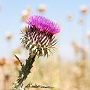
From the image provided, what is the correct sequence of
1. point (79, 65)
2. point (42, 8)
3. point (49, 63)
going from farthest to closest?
point (79, 65) → point (42, 8) → point (49, 63)

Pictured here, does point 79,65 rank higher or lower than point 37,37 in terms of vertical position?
higher

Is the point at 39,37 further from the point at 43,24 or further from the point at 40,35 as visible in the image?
the point at 43,24

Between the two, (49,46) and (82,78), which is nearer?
(49,46)

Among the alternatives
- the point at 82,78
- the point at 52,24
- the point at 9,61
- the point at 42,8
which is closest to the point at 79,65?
the point at 82,78

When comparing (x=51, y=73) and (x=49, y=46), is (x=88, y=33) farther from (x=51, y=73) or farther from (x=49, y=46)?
(x=49, y=46)

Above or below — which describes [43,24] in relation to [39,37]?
above

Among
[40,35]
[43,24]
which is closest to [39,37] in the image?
[40,35]

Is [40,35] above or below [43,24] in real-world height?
below

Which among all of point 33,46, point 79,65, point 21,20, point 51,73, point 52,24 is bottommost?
point 33,46
